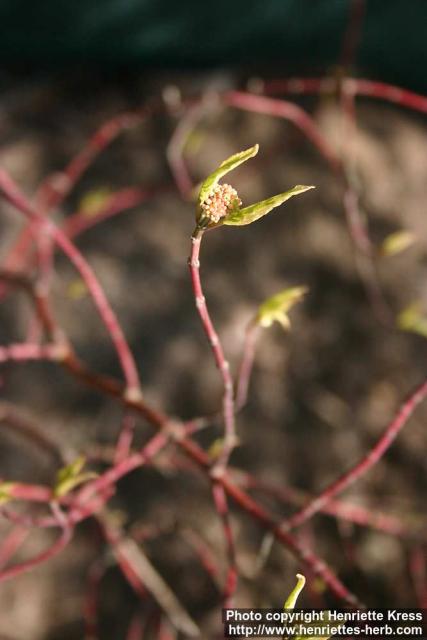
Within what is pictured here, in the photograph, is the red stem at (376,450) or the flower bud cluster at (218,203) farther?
the red stem at (376,450)

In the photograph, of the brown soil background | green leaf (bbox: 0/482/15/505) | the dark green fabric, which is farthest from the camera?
the dark green fabric

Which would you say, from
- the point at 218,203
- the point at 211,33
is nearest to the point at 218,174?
the point at 218,203

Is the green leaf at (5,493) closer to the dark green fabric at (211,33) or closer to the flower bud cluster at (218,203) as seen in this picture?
the flower bud cluster at (218,203)

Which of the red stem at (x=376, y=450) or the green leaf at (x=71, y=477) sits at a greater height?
the green leaf at (x=71, y=477)

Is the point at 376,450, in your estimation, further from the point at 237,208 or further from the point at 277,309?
the point at 237,208

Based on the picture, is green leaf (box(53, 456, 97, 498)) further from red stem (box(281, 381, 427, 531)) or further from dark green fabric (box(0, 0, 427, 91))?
dark green fabric (box(0, 0, 427, 91))

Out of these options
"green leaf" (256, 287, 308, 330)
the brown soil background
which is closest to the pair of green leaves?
"green leaf" (256, 287, 308, 330)

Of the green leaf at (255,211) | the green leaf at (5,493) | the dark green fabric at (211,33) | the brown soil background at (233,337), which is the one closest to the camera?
the green leaf at (255,211)

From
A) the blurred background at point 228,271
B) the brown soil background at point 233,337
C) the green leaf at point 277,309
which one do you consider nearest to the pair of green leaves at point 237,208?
the green leaf at point 277,309
